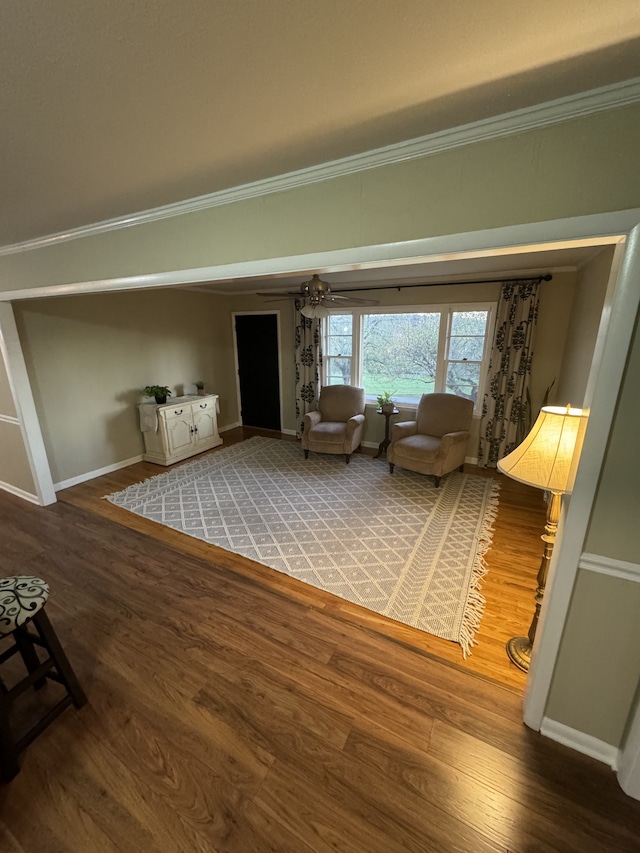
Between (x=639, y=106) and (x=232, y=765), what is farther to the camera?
(x=232, y=765)

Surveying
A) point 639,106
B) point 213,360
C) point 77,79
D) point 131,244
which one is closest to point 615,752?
point 639,106

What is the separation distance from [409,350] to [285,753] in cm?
410

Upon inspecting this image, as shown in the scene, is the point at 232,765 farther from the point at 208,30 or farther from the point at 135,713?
the point at 208,30

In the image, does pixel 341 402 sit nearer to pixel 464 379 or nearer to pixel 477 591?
pixel 464 379

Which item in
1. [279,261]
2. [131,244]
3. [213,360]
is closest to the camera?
[279,261]

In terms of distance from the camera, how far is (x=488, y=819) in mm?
1210

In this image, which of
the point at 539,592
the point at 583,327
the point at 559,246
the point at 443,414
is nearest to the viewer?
the point at 559,246

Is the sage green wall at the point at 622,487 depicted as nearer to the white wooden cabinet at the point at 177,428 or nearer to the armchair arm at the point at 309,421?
the armchair arm at the point at 309,421

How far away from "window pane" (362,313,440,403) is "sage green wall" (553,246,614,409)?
4.50ft

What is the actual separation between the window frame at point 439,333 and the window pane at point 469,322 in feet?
0.11

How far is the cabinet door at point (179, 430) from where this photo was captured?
4293mm

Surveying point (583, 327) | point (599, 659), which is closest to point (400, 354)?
point (583, 327)

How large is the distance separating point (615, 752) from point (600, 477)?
1.17 metres

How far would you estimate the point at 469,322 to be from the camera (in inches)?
160
